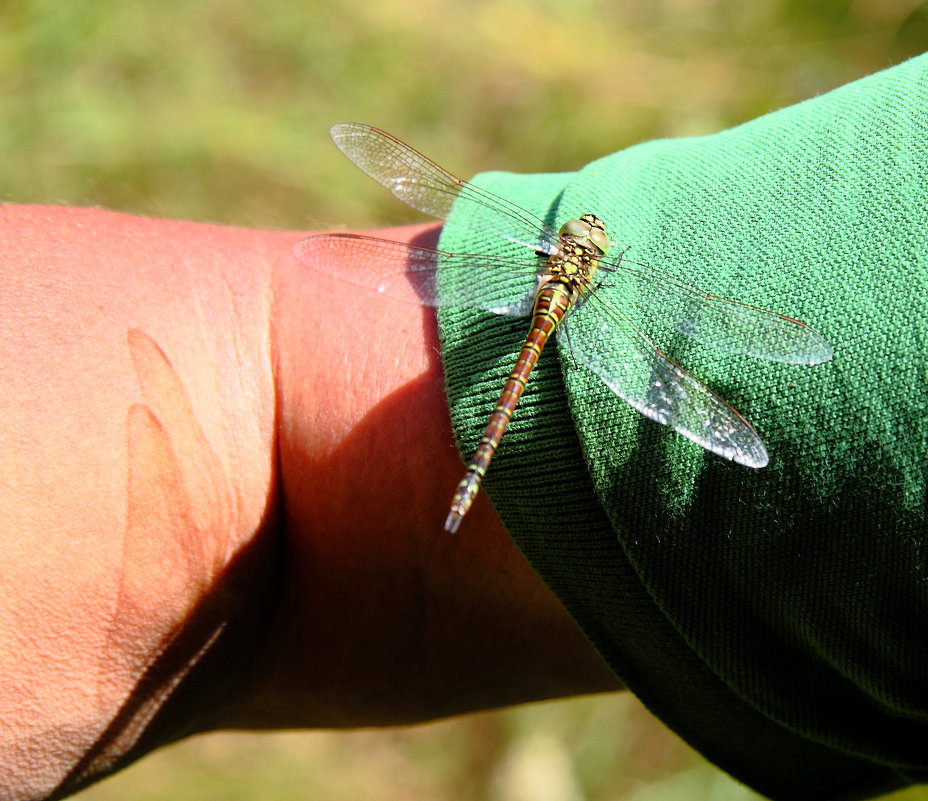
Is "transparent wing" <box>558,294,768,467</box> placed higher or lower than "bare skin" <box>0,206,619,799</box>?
higher

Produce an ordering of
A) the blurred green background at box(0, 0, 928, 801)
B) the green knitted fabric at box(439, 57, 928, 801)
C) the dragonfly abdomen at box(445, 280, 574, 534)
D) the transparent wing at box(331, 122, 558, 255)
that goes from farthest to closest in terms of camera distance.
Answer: the blurred green background at box(0, 0, 928, 801) → the transparent wing at box(331, 122, 558, 255) → the dragonfly abdomen at box(445, 280, 574, 534) → the green knitted fabric at box(439, 57, 928, 801)

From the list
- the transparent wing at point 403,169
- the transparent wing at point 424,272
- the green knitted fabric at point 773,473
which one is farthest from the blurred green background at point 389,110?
the green knitted fabric at point 773,473

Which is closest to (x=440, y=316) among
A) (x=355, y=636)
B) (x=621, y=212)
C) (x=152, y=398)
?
(x=621, y=212)

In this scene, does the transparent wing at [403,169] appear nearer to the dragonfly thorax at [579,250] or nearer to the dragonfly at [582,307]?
the dragonfly at [582,307]

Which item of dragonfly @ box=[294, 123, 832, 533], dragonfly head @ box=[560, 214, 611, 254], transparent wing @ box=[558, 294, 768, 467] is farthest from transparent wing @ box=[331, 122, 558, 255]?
transparent wing @ box=[558, 294, 768, 467]

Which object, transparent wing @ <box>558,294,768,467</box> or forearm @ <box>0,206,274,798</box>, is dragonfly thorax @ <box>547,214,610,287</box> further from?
forearm @ <box>0,206,274,798</box>

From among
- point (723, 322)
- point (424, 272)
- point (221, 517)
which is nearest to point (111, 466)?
point (221, 517)

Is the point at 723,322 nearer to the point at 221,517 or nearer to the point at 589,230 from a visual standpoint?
the point at 589,230
